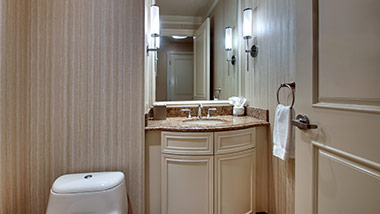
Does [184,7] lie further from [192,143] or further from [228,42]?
[192,143]

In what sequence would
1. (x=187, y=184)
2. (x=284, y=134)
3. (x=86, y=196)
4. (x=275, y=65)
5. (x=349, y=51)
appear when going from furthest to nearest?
(x=275, y=65)
(x=187, y=184)
(x=284, y=134)
(x=86, y=196)
(x=349, y=51)

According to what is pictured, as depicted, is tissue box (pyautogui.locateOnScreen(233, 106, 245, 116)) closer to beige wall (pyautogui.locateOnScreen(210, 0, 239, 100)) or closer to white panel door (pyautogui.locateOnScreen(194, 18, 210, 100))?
beige wall (pyautogui.locateOnScreen(210, 0, 239, 100))

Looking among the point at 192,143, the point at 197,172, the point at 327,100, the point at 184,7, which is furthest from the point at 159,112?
the point at 327,100

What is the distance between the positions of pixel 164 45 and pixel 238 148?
1240mm

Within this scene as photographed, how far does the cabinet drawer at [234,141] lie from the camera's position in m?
1.43

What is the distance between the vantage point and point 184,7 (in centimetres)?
204

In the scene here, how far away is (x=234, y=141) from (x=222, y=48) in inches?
45.0

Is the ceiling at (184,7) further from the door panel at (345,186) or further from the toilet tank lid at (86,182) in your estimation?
the door panel at (345,186)

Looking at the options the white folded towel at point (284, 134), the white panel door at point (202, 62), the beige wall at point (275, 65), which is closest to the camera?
the white folded towel at point (284, 134)

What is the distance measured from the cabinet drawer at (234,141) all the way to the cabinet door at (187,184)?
0.37 feet

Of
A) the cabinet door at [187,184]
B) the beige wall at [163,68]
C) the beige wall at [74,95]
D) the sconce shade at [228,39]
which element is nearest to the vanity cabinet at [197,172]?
the cabinet door at [187,184]

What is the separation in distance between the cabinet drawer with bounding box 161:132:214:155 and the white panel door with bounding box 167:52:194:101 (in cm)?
72

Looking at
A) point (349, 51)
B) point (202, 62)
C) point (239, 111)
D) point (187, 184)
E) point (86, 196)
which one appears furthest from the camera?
point (202, 62)

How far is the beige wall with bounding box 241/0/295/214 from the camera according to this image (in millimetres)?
1398
